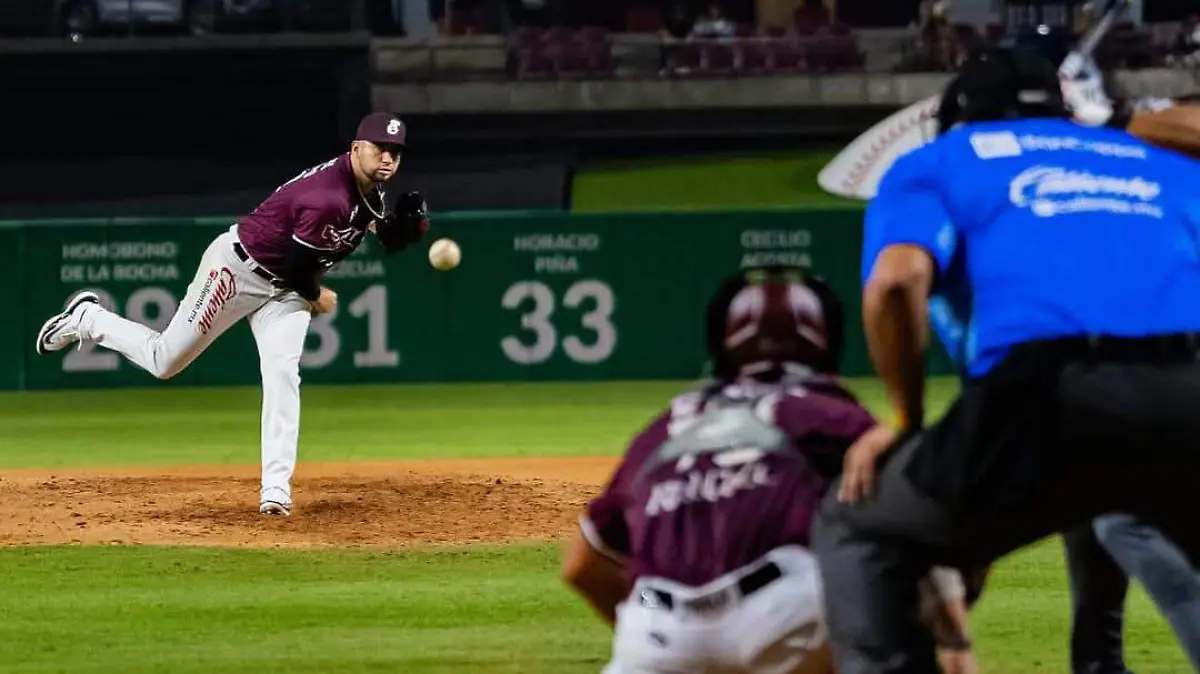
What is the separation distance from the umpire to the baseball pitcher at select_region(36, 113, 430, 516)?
6.04 meters

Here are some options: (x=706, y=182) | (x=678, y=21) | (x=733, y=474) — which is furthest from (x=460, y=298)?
(x=733, y=474)

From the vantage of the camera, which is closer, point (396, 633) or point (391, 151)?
point (396, 633)

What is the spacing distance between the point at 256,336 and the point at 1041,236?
260 inches

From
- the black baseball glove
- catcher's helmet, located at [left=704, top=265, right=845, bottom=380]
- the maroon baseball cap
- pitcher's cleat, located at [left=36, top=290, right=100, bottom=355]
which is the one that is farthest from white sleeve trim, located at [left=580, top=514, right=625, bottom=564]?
pitcher's cleat, located at [left=36, top=290, right=100, bottom=355]

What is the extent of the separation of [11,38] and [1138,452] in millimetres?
23634

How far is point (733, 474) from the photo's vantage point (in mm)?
3602

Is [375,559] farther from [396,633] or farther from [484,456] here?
[484,456]

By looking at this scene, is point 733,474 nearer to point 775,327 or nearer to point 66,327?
point 775,327

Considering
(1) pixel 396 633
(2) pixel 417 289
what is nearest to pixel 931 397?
(2) pixel 417 289

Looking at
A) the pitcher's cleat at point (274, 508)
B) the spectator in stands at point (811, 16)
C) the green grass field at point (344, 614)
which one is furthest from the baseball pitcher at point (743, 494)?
the spectator in stands at point (811, 16)

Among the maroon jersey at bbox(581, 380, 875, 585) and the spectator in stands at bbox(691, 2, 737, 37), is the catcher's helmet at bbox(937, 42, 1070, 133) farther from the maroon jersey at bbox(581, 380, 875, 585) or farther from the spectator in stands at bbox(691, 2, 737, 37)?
the spectator in stands at bbox(691, 2, 737, 37)

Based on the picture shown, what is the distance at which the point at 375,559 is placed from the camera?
8609 millimetres

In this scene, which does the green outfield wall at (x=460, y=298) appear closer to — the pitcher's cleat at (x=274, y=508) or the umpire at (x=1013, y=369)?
the pitcher's cleat at (x=274, y=508)

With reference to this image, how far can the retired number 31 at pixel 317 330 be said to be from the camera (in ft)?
59.1
